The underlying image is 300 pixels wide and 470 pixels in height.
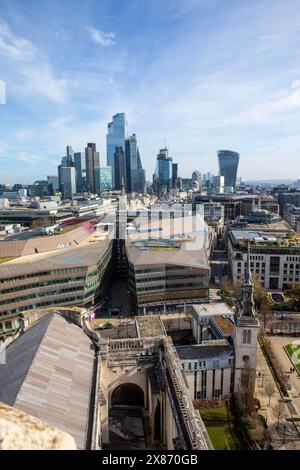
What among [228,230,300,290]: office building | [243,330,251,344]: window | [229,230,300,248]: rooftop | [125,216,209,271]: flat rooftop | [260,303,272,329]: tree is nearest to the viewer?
[243,330,251,344]: window

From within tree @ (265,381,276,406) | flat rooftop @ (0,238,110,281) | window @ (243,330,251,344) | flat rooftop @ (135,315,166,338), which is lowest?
tree @ (265,381,276,406)

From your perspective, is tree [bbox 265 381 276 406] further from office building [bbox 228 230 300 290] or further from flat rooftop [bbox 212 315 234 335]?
office building [bbox 228 230 300 290]

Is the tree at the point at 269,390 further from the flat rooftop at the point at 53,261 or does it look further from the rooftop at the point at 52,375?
the flat rooftop at the point at 53,261

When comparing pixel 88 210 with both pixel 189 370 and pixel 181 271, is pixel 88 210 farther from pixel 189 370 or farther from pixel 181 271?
pixel 189 370

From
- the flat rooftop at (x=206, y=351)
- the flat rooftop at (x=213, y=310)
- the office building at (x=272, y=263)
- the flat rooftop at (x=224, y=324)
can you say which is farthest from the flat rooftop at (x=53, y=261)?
the office building at (x=272, y=263)

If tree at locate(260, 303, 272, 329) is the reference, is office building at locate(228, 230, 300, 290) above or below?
above

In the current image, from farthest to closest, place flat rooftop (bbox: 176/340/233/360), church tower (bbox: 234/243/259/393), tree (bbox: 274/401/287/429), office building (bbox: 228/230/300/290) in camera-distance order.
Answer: office building (bbox: 228/230/300/290)
flat rooftop (bbox: 176/340/233/360)
church tower (bbox: 234/243/259/393)
tree (bbox: 274/401/287/429)

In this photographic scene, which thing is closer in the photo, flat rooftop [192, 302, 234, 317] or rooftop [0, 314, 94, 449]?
rooftop [0, 314, 94, 449]

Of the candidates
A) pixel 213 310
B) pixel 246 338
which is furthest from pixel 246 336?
pixel 213 310

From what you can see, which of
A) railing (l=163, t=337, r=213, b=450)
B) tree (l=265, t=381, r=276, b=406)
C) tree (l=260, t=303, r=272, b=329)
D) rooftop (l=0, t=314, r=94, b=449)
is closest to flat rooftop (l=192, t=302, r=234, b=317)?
tree (l=260, t=303, r=272, b=329)
